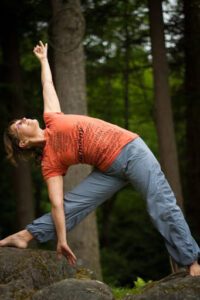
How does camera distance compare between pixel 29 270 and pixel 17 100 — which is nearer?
pixel 29 270

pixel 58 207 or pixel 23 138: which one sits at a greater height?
pixel 23 138

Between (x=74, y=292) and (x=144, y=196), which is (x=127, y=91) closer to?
(x=144, y=196)

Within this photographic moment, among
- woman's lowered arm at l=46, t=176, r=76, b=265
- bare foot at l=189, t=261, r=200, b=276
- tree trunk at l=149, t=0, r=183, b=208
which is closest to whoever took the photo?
bare foot at l=189, t=261, r=200, b=276

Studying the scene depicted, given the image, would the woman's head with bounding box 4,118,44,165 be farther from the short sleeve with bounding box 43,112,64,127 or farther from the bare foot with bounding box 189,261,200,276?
the bare foot with bounding box 189,261,200,276

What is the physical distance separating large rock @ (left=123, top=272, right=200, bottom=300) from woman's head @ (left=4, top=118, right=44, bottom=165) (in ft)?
5.19

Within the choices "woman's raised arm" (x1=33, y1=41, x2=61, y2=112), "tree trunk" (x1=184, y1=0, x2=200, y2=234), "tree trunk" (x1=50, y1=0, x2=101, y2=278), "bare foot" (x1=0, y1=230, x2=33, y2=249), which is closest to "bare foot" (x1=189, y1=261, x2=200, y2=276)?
"bare foot" (x1=0, y1=230, x2=33, y2=249)

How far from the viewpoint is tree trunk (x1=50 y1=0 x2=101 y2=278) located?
400 inches

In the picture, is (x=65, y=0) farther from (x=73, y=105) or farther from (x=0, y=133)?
(x=0, y=133)

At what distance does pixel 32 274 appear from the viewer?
19.1 ft

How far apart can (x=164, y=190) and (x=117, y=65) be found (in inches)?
525

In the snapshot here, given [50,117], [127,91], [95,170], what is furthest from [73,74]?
[127,91]

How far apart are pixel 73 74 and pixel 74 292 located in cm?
559

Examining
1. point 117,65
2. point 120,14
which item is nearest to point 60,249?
point 120,14

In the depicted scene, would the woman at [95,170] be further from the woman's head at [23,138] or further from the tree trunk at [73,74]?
the tree trunk at [73,74]
